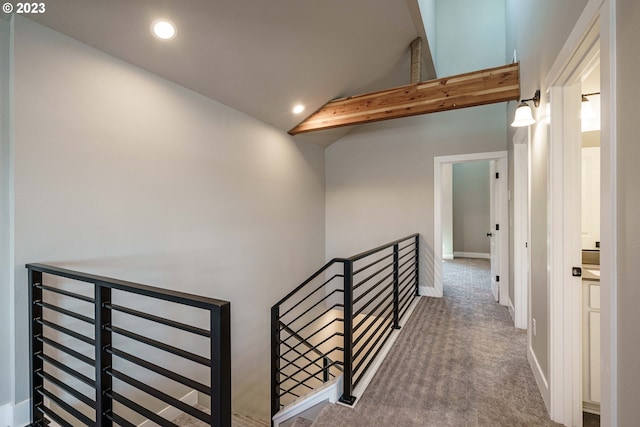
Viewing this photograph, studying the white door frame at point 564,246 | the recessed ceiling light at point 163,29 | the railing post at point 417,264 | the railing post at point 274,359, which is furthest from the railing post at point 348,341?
the railing post at point 417,264

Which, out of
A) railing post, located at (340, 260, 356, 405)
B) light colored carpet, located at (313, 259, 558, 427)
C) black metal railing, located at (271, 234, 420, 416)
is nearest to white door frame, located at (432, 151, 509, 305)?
black metal railing, located at (271, 234, 420, 416)

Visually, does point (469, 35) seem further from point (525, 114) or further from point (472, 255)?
point (472, 255)

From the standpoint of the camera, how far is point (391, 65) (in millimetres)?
3605

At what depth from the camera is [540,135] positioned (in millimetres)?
2096

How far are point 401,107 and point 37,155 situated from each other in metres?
2.98

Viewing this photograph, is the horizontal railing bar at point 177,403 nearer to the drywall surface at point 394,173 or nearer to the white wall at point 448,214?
the drywall surface at point 394,173

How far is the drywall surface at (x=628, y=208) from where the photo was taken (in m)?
0.89

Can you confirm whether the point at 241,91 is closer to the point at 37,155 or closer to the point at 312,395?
the point at 37,155

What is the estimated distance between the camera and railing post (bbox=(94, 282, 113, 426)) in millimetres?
1321

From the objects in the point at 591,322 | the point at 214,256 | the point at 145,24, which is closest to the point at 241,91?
the point at 145,24

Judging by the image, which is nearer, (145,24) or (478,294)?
(145,24)

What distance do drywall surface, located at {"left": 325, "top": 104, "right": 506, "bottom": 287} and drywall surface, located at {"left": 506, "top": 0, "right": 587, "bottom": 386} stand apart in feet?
5.01

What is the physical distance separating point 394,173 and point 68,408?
4.21 meters

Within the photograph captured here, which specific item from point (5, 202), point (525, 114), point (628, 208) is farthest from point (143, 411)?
point (525, 114)
